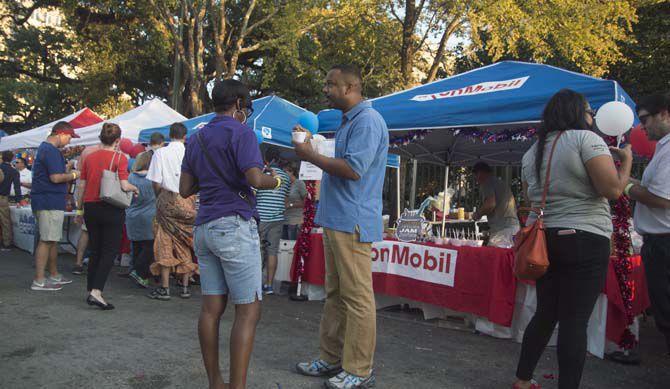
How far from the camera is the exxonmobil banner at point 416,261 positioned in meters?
5.25

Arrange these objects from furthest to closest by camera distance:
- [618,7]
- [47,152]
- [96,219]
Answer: [618,7], [47,152], [96,219]

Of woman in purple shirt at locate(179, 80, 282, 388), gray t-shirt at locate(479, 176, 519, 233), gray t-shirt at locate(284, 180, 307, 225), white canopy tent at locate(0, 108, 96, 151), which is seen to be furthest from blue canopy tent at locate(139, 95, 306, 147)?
white canopy tent at locate(0, 108, 96, 151)

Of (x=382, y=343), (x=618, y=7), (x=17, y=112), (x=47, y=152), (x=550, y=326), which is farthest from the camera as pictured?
(x=17, y=112)

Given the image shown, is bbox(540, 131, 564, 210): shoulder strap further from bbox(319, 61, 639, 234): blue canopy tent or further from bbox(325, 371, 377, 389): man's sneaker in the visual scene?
bbox(319, 61, 639, 234): blue canopy tent

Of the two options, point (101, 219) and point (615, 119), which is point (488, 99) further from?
point (101, 219)

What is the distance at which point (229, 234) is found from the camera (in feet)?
9.02

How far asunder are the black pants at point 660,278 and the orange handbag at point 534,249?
101cm

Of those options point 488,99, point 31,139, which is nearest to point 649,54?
point 488,99

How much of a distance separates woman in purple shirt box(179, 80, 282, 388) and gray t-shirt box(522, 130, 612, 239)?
1.53 m

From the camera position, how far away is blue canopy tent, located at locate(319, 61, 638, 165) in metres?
4.93

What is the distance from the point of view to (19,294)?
589cm

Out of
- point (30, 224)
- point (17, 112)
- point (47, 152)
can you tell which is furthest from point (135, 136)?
point (17, 112)

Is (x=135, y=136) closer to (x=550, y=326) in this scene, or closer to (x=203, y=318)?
(x=203, y=318)

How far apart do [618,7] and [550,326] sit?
13.6 m
